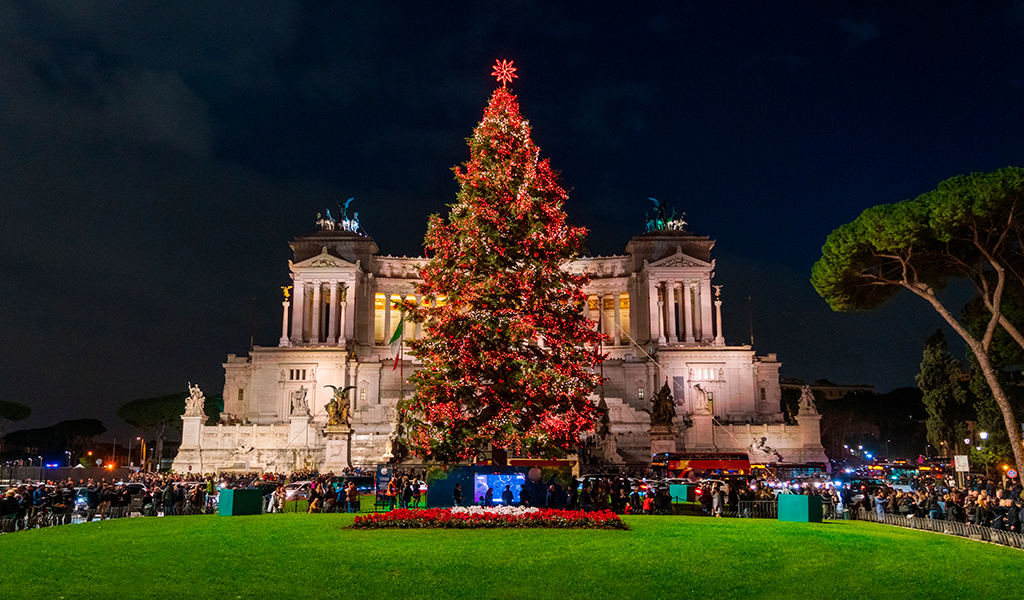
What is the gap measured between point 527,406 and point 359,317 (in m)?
61.2

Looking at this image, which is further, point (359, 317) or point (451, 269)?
point (359, 317)

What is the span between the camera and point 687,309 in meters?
80.8

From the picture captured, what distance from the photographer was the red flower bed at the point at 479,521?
67.1 ft

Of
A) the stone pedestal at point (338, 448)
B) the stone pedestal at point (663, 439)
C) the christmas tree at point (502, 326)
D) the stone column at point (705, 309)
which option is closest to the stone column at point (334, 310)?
the stone pedestal at point (338, 448)

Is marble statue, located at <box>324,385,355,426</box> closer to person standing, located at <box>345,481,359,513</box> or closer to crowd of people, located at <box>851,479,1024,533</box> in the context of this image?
person standing, located at <box>345,481,359,513</box>

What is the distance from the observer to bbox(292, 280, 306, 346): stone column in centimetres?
7938

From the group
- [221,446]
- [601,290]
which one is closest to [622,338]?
[601,290]

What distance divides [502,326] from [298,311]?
60270mm

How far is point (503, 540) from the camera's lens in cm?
1791

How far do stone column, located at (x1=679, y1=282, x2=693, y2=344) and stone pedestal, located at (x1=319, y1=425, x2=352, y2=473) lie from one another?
4291 centimetres

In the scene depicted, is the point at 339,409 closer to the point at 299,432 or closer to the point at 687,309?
the point at 299,432

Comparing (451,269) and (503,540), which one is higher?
(451,269)

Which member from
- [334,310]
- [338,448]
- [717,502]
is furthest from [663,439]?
[334,310]

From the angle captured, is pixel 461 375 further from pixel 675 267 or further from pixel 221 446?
pixel 675 267
